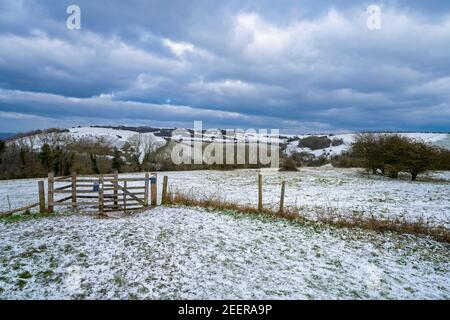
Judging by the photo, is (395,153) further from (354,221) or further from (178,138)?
Result: (178,138)

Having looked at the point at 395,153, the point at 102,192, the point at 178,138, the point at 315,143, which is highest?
the point at 178,138

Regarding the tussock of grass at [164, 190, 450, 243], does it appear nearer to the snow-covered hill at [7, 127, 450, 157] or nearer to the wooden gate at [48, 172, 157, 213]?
the wooden gate at [48, 172, 157, 213]

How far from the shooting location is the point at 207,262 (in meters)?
7.77

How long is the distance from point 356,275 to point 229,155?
156 feet

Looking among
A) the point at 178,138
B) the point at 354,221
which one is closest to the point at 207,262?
the point at 354,221

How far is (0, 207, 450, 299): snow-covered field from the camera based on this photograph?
21.1 ft

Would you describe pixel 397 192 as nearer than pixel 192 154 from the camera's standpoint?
Yes

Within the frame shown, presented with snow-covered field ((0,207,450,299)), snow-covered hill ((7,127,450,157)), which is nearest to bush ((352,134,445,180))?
snow-covered hill ((7,127,450,157))

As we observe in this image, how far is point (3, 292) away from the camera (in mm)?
5980

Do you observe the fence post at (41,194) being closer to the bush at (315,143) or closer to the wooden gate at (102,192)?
the wooden gate at (102,192)

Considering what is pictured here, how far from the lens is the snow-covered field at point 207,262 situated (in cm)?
642

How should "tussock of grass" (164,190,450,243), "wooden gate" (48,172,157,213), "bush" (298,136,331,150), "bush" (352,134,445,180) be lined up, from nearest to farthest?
"tussock of grass" (164,190,450,243), "wooden gate" (48,172,157,213), "bush" (352,134,445,180), "bush" (298,136,331,150)

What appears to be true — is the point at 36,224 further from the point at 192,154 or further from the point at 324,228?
the point at 192,154
